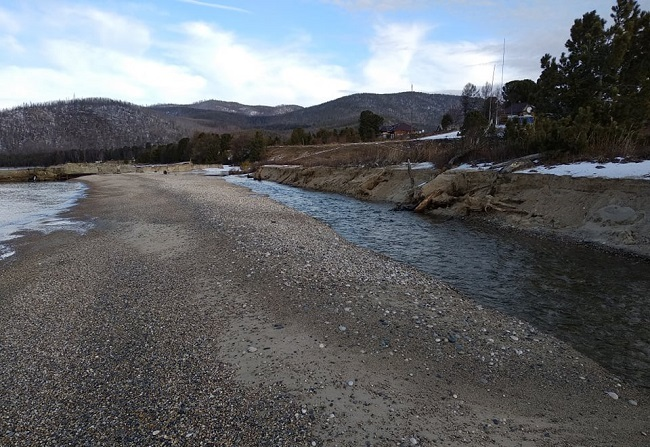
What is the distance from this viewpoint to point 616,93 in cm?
1797

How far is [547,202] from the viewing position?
1705 cm

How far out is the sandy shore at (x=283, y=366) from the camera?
14.3 ft

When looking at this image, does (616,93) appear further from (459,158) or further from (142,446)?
(142,446)

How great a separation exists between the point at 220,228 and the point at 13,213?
62.7 feet

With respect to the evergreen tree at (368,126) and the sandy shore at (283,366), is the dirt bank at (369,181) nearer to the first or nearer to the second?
the sandy shore at (283,366)

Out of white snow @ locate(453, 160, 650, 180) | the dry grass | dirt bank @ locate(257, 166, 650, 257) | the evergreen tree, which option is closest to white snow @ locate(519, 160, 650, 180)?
white snow @ locate(453, 160, 650, 180)

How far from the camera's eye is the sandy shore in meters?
4.37

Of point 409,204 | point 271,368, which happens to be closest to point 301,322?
point 271,368

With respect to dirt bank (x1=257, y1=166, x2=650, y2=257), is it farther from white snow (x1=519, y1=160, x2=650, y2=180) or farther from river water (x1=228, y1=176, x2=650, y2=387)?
river water (x1=228, y1=176, x2=650, y2=387)

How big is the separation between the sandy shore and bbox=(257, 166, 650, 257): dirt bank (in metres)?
8.54

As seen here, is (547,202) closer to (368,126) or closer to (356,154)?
(356,154)

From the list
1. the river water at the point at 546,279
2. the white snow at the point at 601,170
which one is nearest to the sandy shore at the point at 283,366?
the river water at the point at 546,279

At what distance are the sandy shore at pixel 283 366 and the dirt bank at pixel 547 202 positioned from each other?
8.54 m

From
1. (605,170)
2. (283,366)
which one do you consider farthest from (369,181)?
(283,366)
